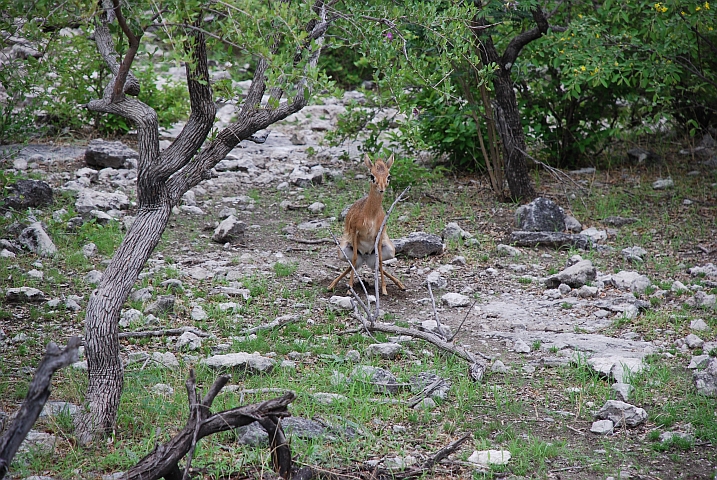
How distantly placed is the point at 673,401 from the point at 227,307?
12.1 ft

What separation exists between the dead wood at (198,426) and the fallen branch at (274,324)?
257 cm

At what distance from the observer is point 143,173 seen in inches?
193

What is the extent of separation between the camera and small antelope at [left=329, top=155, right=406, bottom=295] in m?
7.68

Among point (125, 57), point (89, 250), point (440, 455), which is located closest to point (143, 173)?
point (125, 57)

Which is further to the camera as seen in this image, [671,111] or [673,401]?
[671,111]

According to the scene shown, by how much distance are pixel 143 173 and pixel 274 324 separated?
2.09 meters

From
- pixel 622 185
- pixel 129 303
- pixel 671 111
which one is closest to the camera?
pixel 129 303

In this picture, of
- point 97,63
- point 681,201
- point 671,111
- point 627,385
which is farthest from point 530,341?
point 97,63

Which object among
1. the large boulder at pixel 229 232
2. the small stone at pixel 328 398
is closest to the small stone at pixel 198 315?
the small stone at pixel 328 398

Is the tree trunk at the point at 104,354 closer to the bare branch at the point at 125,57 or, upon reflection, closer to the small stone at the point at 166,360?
the small stone at the point at 166,360

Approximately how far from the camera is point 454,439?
472 centimetres

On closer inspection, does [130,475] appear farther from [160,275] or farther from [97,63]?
[97,63]

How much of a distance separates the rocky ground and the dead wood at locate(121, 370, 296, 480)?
1.30 metres

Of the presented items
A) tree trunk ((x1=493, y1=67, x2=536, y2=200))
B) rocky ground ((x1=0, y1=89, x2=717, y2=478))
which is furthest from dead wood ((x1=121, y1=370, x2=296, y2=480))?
tree trunk ((x1=493, y1=67, x2=536, y2=200))
